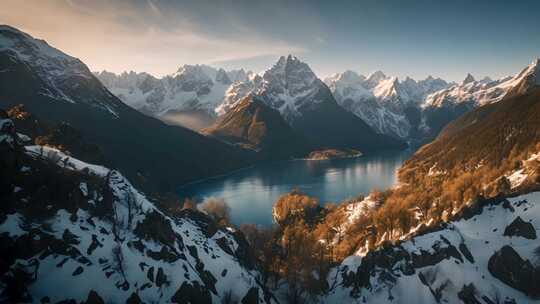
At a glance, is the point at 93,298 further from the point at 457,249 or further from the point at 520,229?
the point at 520,229

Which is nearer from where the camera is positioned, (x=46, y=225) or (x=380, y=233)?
(x=46, y=225)

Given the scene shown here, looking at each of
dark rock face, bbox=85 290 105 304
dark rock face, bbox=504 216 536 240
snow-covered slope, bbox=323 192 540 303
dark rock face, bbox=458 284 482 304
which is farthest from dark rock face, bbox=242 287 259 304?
dark rock face, bbox=504 216 536 240

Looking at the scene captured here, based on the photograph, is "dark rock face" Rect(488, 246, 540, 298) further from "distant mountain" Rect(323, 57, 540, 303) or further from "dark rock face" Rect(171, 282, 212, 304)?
"dark rock face" Rect(171, 282, 212, 304)

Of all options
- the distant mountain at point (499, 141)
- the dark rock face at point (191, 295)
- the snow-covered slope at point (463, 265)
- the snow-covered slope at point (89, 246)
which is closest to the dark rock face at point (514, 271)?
the snow-covered slope at point (463, 265)

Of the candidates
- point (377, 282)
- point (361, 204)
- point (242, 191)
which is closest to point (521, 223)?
point (377, 282)

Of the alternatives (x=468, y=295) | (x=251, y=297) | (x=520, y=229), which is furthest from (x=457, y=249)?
(x=251, y=297)

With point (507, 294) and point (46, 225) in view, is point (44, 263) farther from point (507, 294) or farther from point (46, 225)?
point (507, 294)
